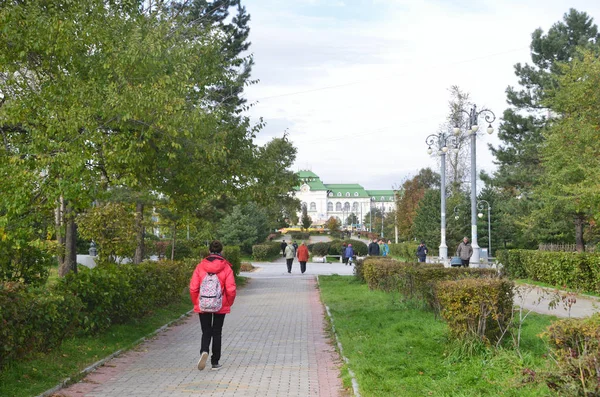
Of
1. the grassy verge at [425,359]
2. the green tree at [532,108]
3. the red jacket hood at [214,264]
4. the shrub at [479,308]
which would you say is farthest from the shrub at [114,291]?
the green tree at [532,108]

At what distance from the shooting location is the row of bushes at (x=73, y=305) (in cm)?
784

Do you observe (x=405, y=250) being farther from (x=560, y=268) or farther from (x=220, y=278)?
(x=220, y=278)

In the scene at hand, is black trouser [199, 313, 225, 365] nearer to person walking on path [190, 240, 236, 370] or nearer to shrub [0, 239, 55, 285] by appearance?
person walking on path [190, 240, 236, 370]

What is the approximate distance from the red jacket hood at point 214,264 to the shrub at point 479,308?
114 inches

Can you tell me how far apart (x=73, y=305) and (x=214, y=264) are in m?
2.08

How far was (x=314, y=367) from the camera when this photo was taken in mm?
9312

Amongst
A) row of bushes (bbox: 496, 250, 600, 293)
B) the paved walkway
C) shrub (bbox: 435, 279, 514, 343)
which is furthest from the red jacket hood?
row of bushes (bbox: 496, 250, 600, 293)

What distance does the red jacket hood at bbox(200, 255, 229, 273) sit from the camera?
355 inches

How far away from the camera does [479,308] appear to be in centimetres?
895

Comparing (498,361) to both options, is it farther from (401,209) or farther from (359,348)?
(401,209)

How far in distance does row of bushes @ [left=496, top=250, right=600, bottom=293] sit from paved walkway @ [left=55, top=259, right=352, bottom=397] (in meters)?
7.77

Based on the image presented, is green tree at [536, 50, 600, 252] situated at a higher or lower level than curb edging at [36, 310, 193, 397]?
higher

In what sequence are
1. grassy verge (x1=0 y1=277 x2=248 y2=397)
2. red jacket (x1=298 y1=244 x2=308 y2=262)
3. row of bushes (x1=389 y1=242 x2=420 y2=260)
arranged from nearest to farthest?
grassy verge (x1=0 y1=277 x2=248 y2=397)
red jacket (x1=298 y1=244 x2=308 y2=262)
row of bushes (x1=389 y1=242 x2=420 y2=260)

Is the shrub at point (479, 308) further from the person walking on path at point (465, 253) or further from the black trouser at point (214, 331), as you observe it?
the person walking on path at point (465, 253)
